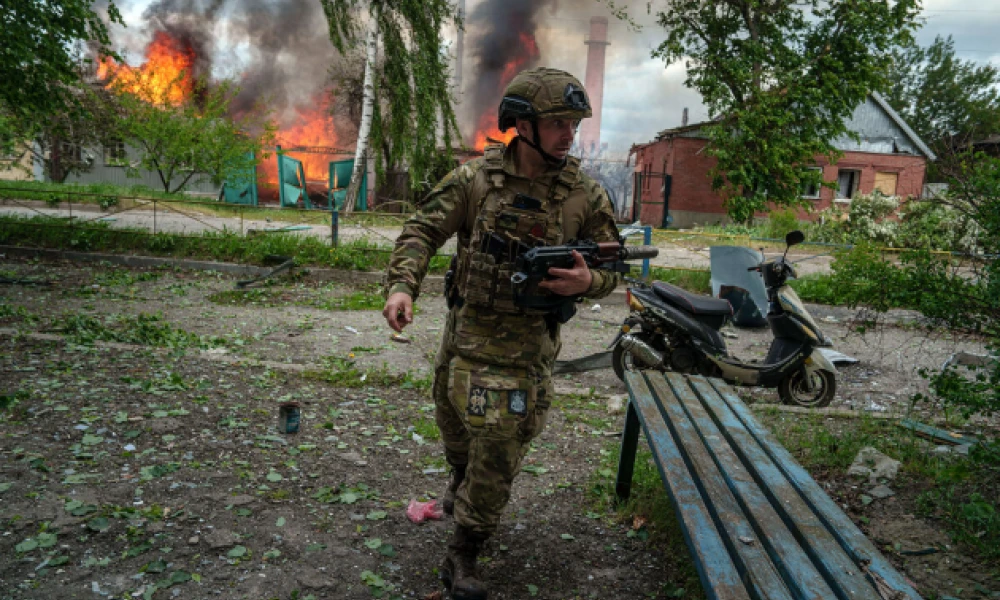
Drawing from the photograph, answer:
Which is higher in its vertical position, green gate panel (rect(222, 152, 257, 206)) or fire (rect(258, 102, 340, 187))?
fire (rect(258, 102, 340, 187))

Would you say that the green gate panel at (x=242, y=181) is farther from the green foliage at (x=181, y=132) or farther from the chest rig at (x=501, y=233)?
the chest rig at (x=501, y=233)

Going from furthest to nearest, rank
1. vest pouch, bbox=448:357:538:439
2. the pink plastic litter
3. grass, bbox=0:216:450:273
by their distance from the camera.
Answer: grass, bbox=0:216:450:273, the pink plastic litter, vest pouch, bbox=448:357:538:439

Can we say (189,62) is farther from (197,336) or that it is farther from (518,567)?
(518,567)

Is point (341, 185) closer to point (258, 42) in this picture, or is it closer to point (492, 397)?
point (258, 42)

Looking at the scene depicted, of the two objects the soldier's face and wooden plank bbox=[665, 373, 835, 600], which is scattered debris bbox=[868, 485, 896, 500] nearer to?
wooden plank bbox=[665, 373, 835, 600]

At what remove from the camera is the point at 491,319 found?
281 centimetres

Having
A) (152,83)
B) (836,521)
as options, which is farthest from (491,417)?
(152,83)

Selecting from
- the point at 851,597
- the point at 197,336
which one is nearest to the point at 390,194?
the point at 197,336

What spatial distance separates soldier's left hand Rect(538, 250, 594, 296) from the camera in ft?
8.87

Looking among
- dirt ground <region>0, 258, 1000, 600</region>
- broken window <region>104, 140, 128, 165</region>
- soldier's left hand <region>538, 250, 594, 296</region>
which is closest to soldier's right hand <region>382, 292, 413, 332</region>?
soldier's left hand <region>538, 250, 594, 296</region>

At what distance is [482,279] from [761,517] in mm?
1371

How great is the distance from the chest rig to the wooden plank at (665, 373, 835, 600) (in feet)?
3.17

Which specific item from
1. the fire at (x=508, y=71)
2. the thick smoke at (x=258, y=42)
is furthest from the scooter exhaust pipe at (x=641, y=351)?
the fire at (x=508, y=71)

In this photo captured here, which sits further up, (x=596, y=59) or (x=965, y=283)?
(x=596, y=59)
